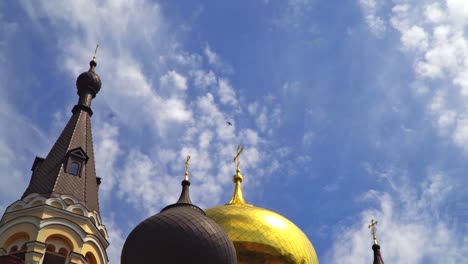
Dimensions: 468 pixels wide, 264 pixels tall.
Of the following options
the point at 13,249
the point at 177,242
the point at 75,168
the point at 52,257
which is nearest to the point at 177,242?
the point at 177,242

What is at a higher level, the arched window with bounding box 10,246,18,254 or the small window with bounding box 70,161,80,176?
the small window with bounding box 70,161,80,176

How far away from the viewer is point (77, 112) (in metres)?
24.6

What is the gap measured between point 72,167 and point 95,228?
7.56ft

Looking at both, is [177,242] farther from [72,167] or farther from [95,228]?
[72,167]

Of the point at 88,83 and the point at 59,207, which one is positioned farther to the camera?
the point at 88,83

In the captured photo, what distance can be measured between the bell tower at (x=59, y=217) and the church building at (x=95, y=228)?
3cm

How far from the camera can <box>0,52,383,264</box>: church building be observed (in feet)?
Result: 58.7

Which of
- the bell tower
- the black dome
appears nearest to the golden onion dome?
the bell tower

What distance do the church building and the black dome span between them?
2.31 ft

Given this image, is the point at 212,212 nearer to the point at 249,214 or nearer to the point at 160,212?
the point at 249,214

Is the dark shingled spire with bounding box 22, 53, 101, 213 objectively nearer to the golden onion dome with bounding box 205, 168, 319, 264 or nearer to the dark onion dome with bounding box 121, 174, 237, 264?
the dark onion dome with bounding box 121, 174, 237, 264

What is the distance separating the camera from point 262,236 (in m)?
21.8

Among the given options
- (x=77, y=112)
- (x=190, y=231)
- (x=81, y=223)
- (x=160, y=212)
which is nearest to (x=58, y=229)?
(x=81, y=223)

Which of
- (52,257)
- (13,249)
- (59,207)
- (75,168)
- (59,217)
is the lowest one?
(52,257)
